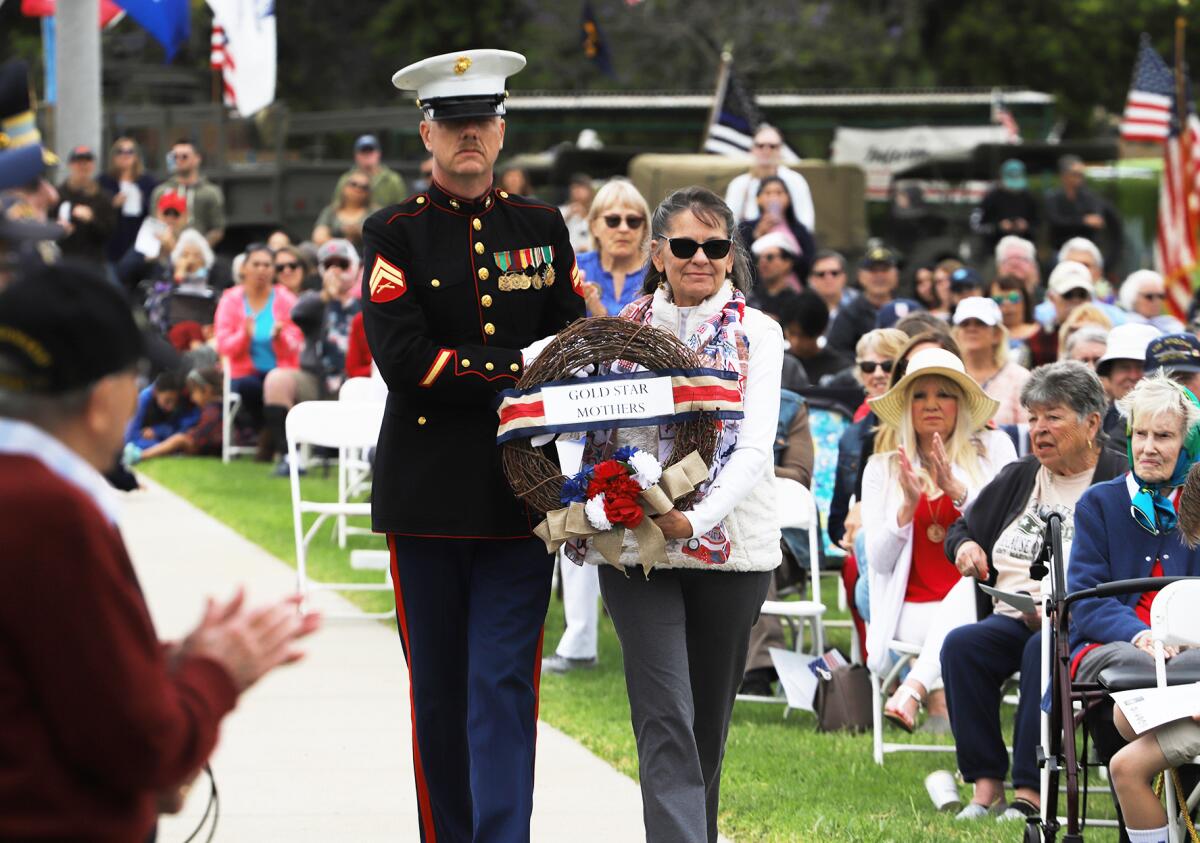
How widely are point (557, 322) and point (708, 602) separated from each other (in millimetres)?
915

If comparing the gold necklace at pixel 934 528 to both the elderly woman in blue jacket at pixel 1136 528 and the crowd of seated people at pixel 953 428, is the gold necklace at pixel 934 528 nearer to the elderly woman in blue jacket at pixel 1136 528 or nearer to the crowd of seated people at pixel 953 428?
the crowd of seated people at pixel 953 428

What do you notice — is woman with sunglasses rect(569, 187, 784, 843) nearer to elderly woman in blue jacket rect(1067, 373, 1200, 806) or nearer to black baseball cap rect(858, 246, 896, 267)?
elderly woman in blue jacket rect(1067, 373, 1200, 806)

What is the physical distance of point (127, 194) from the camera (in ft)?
69.0

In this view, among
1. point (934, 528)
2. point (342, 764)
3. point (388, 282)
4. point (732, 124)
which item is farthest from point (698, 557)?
point (732, 124)

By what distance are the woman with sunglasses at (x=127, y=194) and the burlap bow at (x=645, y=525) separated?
616 inches

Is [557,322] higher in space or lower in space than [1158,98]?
lower

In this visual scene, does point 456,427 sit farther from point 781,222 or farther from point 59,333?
point 781,222

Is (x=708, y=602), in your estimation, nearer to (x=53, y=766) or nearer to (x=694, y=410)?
(x=694, y=410)

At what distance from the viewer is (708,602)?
5227mm

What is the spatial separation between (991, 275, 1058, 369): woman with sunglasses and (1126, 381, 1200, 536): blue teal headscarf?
6.65 meters

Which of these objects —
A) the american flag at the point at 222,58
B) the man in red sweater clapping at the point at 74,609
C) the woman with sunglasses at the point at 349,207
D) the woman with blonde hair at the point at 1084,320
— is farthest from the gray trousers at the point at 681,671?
the american flag at the point at 222,58

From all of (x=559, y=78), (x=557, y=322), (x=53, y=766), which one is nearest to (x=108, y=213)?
(x=557, y=322)

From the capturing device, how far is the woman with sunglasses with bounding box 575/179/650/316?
30.7 ft

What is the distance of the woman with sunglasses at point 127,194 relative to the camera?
20.6 m
